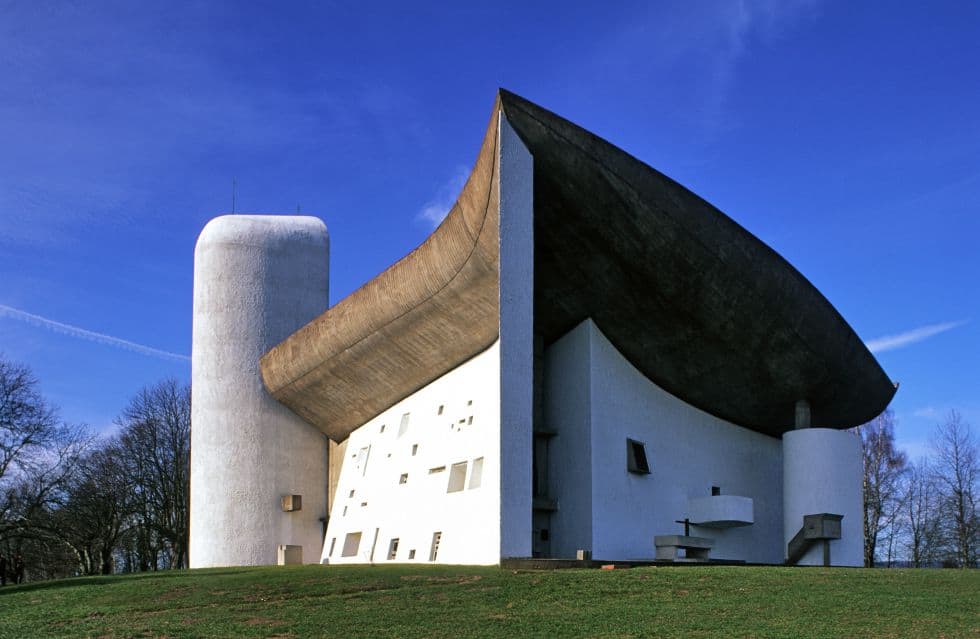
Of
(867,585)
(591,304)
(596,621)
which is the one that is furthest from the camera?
(591,304)

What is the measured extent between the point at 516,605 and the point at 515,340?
19.9 ft

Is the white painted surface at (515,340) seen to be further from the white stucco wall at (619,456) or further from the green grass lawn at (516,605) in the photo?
the white stucco wall at (619,456)

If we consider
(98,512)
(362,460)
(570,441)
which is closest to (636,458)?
(570,441)

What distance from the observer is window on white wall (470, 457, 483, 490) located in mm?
21922

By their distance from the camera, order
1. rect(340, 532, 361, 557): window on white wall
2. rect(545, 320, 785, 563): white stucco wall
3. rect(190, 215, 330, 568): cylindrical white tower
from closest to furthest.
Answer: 1. rect(545, 320, 785, 563): white stucco wall
2. rect(340, 532, 361, 557): window on white wall
3. rect(190, 215, 330, 568): cylindrical white tower

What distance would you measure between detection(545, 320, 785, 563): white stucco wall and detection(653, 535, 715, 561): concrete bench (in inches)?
9.0

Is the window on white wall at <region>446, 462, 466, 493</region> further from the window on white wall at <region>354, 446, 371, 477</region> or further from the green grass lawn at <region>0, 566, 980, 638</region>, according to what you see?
the window on white wall at <region>354, 446, 371, 477</region>

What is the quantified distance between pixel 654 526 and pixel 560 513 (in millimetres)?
2645

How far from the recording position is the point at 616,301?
23797mm

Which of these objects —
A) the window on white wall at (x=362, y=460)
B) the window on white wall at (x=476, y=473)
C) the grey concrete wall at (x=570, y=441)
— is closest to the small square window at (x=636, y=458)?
the grey concrete wall at (x=570, y=441)

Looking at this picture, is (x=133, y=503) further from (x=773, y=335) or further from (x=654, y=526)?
(x=773, y=335)

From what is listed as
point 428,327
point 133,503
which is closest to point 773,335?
point 428,327

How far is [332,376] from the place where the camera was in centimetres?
3030

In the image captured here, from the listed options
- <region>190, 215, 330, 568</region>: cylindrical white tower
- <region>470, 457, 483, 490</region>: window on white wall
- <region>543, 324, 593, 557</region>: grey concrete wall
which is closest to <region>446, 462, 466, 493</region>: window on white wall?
<region>470, 457, 483, 490</region>: window on white wall
